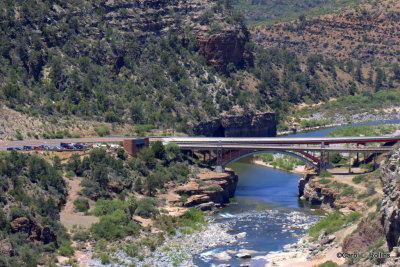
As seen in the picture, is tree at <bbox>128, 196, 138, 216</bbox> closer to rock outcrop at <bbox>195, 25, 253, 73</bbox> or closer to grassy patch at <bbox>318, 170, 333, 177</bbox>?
grassy patch at <bbox>318, 170, 333, 177</bbox>

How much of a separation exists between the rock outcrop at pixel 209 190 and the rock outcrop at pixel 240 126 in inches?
1612

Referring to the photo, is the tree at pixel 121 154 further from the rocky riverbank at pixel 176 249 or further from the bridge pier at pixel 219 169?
the rocky riverbank at pixel 176 249

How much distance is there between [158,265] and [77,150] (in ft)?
117

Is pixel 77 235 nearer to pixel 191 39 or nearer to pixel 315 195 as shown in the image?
pixel 315 195

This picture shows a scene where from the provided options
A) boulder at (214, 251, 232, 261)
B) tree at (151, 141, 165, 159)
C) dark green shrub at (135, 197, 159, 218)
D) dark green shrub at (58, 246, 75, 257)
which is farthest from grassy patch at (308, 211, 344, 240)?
tree at (151, 141, 165, 159)

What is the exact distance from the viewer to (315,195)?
11200cm

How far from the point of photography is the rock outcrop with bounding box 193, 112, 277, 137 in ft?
542

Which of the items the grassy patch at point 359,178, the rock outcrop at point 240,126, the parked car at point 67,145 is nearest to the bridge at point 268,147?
the parked car at point 67,145

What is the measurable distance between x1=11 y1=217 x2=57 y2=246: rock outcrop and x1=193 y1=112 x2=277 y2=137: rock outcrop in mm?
80615

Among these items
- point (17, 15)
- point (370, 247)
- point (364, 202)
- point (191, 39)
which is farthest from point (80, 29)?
point (370, 247)

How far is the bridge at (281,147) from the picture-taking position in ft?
392

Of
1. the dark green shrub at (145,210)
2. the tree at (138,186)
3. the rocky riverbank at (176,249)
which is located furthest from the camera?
the tree at (138,186)

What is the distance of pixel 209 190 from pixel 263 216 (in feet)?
38.0

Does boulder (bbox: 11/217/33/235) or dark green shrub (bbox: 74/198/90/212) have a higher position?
boulder (bbox: 11/217/33/235)
